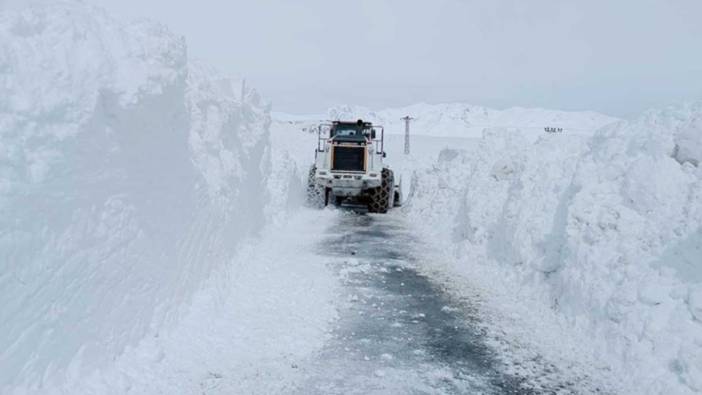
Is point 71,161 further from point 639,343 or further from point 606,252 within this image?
point 606,252

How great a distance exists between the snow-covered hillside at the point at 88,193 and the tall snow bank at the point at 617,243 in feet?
14.7

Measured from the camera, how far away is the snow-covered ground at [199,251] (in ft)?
13.6

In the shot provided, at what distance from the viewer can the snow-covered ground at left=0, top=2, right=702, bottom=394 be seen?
13.6 ft

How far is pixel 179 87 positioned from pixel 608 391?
18.6 feet

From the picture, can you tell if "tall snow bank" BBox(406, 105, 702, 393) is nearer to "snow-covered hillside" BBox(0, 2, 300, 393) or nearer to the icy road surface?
the icy road surface

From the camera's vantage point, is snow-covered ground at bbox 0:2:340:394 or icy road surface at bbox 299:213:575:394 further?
icy road surface at bbox 299:213:575:394

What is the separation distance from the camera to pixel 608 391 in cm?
486

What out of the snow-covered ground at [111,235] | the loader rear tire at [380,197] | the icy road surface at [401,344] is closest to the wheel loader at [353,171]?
the loader rear tire at [380,197]

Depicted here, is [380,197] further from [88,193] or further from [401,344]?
[88,193]

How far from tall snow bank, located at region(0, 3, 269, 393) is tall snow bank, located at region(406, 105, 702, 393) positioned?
14.7 ft

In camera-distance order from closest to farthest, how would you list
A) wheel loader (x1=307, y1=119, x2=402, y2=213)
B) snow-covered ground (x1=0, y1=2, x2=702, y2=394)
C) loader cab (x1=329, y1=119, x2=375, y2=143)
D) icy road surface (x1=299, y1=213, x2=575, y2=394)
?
snow-covered ground (x1=0, y1=2, x2=702, y2=394)
icy road surface (x1=299, y1=213, x2=575, y2=394)
wheel loader (x1=307, y1=119, x2=402, y2=213)
loader cab (x1=329, y1=119, x2=375, y2=143)

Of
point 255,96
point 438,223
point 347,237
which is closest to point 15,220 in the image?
point 347,237

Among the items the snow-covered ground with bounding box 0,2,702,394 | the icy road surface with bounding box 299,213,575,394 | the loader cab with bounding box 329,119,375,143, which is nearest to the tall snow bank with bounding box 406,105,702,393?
the snow-covered ground with bounding box 0,2,702,394

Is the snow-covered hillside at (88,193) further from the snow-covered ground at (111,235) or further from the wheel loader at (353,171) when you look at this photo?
the wheel loader at (353,171)
